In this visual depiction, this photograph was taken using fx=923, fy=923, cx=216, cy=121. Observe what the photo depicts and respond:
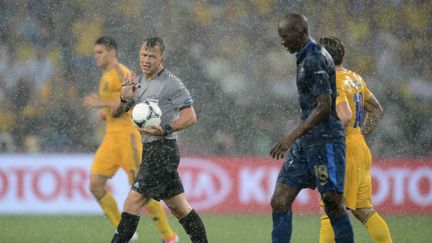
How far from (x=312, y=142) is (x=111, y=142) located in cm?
336

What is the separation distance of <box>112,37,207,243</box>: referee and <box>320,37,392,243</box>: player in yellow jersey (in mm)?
1087

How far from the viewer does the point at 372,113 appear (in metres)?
7.25

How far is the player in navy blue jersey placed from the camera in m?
5.84

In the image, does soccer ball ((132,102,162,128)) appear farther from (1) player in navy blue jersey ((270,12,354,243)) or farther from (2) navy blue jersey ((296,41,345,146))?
(2) navy blue jersey ((296,41,345,146))

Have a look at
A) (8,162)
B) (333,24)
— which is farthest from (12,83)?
(333,24)

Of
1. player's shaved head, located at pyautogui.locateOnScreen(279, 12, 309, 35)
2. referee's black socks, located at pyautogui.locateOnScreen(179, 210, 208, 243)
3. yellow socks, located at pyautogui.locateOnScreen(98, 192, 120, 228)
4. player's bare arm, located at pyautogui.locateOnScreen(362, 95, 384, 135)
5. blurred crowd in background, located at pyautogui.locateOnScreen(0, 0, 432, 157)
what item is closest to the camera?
player's shaved head, located at pyautogui.locateOnScreen(279, 12, 309, 35)

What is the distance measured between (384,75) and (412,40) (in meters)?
0.86

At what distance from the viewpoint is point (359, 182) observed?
6.86 meters

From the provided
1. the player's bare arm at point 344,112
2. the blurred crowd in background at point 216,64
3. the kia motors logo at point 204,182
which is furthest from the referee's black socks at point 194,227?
the blurred crowd in background at point 216,64

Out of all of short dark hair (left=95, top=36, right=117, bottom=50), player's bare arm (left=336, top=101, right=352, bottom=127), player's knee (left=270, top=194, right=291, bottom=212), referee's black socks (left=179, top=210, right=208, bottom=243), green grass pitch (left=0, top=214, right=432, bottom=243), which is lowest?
green grass pitch (left=0, top=214, right=432, bottom=243)

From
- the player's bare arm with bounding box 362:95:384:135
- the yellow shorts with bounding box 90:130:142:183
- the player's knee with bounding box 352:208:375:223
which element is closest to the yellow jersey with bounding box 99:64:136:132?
the yellow shorts with bounding box 90:130:142:183

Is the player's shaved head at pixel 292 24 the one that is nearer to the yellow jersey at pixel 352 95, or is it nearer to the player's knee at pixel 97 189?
the yellow jersey at pixel 352 95

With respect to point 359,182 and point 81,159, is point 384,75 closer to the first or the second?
point 81,159

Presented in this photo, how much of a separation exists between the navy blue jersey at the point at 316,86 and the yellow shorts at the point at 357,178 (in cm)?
79
